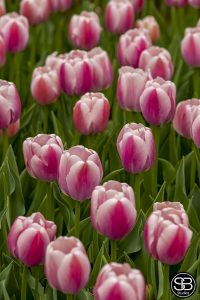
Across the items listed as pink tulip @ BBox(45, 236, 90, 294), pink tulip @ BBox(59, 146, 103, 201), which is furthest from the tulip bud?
pink tulip @ BBox(45, 236, 90, 294)

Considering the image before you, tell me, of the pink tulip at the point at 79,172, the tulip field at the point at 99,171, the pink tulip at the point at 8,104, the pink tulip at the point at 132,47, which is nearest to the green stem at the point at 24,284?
the tulip field at the point at 99,171

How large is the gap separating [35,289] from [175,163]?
0.92 metres

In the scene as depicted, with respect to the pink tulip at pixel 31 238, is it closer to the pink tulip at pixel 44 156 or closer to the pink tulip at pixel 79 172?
the pink tulip at pixel 79 172

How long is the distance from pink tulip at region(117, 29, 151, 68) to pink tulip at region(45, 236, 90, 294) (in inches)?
56.6

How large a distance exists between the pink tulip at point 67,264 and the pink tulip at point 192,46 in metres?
1.45

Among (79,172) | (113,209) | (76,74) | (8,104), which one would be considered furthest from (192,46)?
(113,209)

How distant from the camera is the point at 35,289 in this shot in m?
2.16

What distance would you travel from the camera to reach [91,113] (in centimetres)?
259

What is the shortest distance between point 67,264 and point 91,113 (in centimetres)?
93

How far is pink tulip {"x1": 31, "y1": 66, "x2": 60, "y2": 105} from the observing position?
9.43ft

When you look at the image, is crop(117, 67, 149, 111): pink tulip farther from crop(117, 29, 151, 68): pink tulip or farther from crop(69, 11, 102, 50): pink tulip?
crop(69, 11, 102, 50): pink tulip

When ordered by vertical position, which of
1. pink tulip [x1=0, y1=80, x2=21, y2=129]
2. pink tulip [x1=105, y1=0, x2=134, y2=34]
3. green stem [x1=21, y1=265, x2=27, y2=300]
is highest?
pink tulip [x1=0, y1=80, x2=21, y2=129]

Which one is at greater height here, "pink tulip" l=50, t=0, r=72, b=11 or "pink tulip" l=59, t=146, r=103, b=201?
"pink tulip" l=59, t=146, r=103, b=201

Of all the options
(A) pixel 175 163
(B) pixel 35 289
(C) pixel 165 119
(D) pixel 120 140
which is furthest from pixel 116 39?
(B) pixel 35 289
